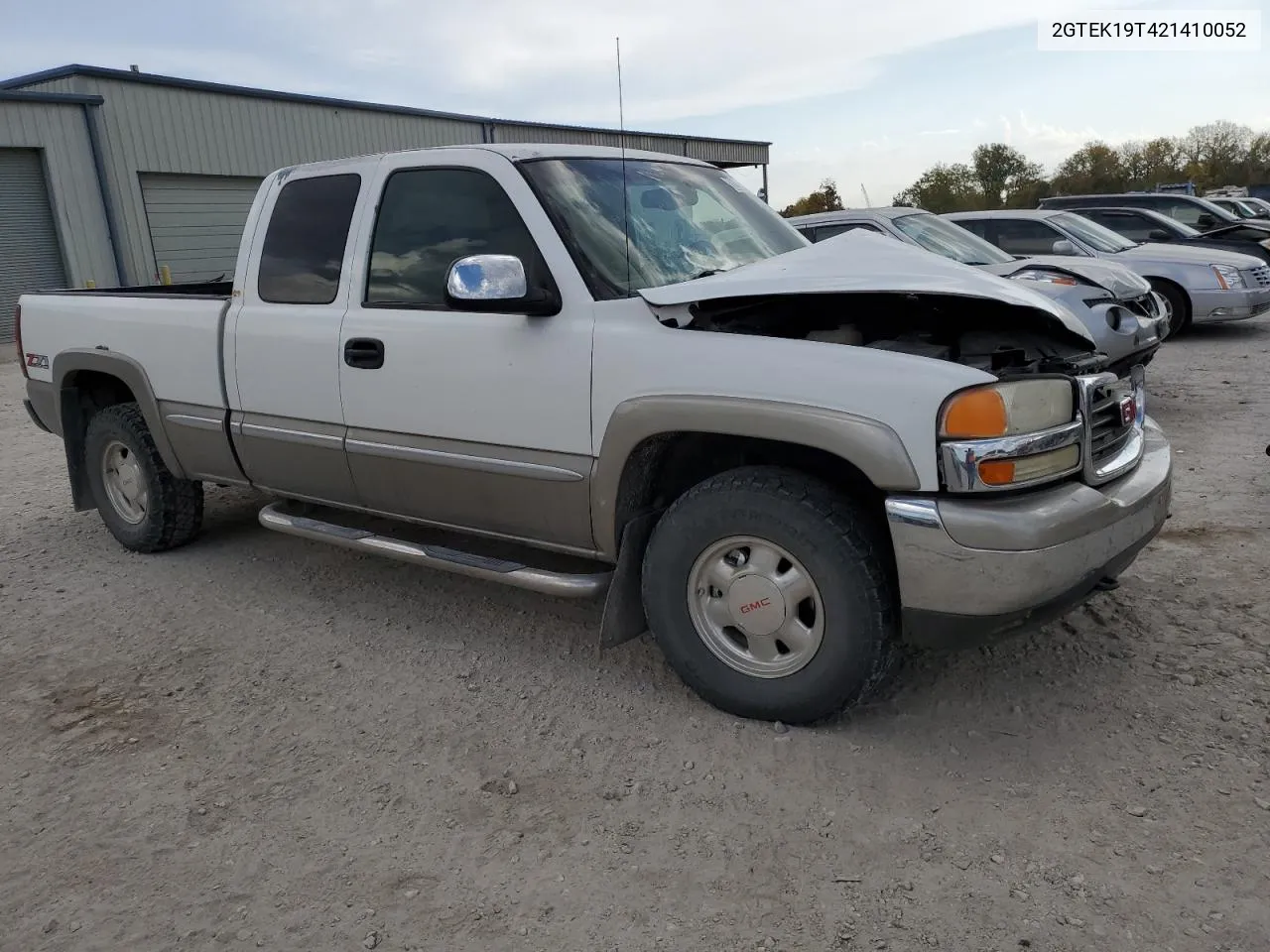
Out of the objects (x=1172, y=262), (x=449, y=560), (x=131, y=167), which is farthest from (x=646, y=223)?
(x=131, y=167)

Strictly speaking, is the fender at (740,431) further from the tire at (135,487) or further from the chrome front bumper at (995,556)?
the tire at (135,487)

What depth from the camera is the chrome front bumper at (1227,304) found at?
10984 millimetres

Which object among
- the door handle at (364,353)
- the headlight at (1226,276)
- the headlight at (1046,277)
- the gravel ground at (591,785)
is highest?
the door handle at (364,353)

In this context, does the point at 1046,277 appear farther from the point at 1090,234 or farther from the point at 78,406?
the point at 78,406

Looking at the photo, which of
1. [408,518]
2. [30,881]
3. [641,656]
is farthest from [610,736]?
[30,881]

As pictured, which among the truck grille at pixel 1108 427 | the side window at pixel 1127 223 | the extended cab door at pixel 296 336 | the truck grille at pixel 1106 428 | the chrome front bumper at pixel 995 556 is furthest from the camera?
the side window at pixel 1127 223

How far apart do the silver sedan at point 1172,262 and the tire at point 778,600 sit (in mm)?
8731

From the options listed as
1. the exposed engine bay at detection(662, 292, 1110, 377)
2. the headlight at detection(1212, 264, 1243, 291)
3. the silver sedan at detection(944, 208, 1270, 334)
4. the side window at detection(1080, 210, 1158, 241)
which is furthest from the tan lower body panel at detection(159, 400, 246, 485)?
the side window at detection(1080, 210, 1158, 241)

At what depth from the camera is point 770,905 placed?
2.54 meters

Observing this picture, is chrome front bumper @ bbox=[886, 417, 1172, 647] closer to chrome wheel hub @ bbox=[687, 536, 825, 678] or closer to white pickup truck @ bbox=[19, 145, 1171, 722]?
white pickup truck @ bbox=[19, 145, 1171, 722]

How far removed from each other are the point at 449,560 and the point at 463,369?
0.76 metres

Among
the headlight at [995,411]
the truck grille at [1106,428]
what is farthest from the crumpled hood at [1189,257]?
the headlight at [995,411]

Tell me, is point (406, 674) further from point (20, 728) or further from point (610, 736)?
point (20, 728)

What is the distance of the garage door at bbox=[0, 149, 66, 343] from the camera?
1750 centimetres
